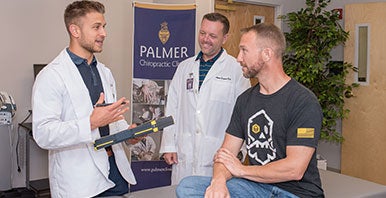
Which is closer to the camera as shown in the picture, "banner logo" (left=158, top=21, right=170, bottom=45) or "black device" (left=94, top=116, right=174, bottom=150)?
"black device" (left=94, top=116, right=174, bottom=150)

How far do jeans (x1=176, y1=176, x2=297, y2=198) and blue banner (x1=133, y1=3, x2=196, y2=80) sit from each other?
219cm

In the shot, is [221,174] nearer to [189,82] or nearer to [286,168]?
[286,168]

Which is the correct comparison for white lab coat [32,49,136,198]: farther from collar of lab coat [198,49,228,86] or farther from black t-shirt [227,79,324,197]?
collar of lab coat [198,49,228,86]

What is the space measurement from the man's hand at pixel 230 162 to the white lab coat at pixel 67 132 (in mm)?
594

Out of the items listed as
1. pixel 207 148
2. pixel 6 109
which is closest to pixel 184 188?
pixel 207 148

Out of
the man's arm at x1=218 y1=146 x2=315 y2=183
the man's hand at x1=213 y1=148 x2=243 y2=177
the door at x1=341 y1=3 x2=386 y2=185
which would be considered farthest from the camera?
the door at x1=341 y1=3 x2=386 y2=185

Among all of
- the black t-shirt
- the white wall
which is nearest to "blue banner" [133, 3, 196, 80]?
the white wall

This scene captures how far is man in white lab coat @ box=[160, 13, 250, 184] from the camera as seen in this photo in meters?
2.66

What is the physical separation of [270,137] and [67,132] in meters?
0.90

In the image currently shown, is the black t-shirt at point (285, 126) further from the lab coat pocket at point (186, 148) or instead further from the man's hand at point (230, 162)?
the lab coat pocket at point (186, 148)

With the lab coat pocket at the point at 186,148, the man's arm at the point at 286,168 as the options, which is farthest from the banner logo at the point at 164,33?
the man's arm at the point at 286,168

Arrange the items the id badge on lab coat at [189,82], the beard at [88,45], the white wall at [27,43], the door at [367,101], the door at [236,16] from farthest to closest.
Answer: the door at [236,16] → the door at [367,101] → the white wall at [27,43] → the id badge on lab coat at [189,82] → the beard at [88,45]

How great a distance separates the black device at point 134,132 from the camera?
2.00 m

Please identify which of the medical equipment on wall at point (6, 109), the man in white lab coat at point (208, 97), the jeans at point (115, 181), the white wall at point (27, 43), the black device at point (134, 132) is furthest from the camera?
the white wall at point (27, 43)
